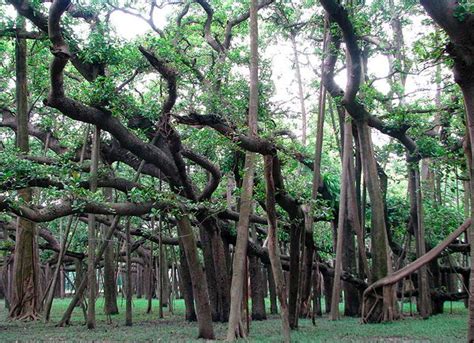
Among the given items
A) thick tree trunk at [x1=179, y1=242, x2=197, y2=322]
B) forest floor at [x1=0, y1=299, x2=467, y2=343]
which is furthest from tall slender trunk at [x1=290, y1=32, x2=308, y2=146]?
forest floor at [x1=0, y1=299, x2=467, y2=343]

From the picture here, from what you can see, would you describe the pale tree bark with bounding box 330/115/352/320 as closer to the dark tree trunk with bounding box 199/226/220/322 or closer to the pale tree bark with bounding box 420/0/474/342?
the dark tree trunk with bounding box 199/226/220/322

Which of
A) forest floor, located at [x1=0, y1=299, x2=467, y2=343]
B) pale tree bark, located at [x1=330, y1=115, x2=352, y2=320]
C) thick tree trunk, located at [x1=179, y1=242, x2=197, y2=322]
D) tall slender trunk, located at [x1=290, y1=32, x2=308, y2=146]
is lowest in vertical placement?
forest floor, located at [x1=0, y1=299, x2=467, y2=343]

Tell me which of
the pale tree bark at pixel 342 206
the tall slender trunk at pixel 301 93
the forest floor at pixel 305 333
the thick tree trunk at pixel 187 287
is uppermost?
the tall slender trunk at pixel 301 93

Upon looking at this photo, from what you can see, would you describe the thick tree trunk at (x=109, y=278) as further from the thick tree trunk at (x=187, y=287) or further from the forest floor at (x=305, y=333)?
the forest floor at (x=305, y=333)

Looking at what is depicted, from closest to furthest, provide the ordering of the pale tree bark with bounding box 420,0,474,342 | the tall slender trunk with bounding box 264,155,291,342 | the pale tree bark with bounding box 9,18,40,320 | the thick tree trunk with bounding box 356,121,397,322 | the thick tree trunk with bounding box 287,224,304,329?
the pale tree bark with bounding box 420,0,474,342 → the tall slender trunk with bounding box 264,155,291,342 → the thick tree trunk with bounding box 287,224,304,329 → the thick tree trunk with bounding box 356,121,397,322 → the pale tree bark with bounding box 9,18,40,320

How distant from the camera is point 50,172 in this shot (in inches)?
282

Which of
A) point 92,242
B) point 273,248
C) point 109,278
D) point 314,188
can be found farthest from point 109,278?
point 273,248

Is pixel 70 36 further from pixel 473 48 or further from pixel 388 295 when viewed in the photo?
pixel 388 295

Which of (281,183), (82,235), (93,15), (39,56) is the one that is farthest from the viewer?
(82,235)

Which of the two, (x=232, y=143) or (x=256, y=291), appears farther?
(x=256, y=291)

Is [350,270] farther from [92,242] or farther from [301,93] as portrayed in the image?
[92,242]

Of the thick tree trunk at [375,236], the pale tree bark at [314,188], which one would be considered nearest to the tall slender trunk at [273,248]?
the pale tree bark at [314,188]

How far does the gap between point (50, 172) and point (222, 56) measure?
4587 mm

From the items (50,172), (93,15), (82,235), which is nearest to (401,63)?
(93,15)
